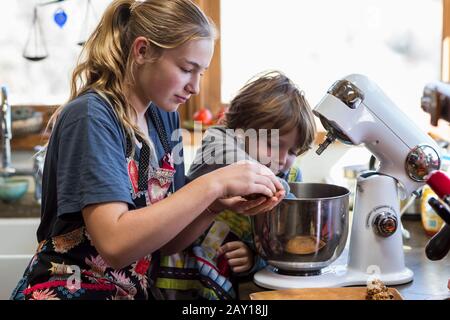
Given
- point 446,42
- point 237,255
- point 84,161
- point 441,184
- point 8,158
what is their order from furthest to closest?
point 446,42 → point 8,158 → point 237,255 → point 84,161 → point 441,184

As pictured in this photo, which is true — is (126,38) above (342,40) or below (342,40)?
above

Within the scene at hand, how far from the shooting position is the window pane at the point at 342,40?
2686mm

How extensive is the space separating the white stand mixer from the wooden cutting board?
2.1 inches

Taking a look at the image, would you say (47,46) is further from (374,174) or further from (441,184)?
(441,184)

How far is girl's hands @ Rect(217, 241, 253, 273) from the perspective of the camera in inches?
53.9

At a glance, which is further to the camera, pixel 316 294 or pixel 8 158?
pixel 8 158

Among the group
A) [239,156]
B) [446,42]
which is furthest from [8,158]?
[446,42]

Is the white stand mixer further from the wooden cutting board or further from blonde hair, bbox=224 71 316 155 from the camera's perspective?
blonde hair, bbox=224 71 316 155

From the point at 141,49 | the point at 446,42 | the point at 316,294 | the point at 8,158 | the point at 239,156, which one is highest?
the point at 141,49

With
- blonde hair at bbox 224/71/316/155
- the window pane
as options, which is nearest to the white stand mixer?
blonde hair at bbox 224/71/316/155

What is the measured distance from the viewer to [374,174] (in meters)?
1.32

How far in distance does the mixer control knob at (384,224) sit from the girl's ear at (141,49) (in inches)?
21.4

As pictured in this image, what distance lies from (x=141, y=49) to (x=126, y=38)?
0.21 feet
